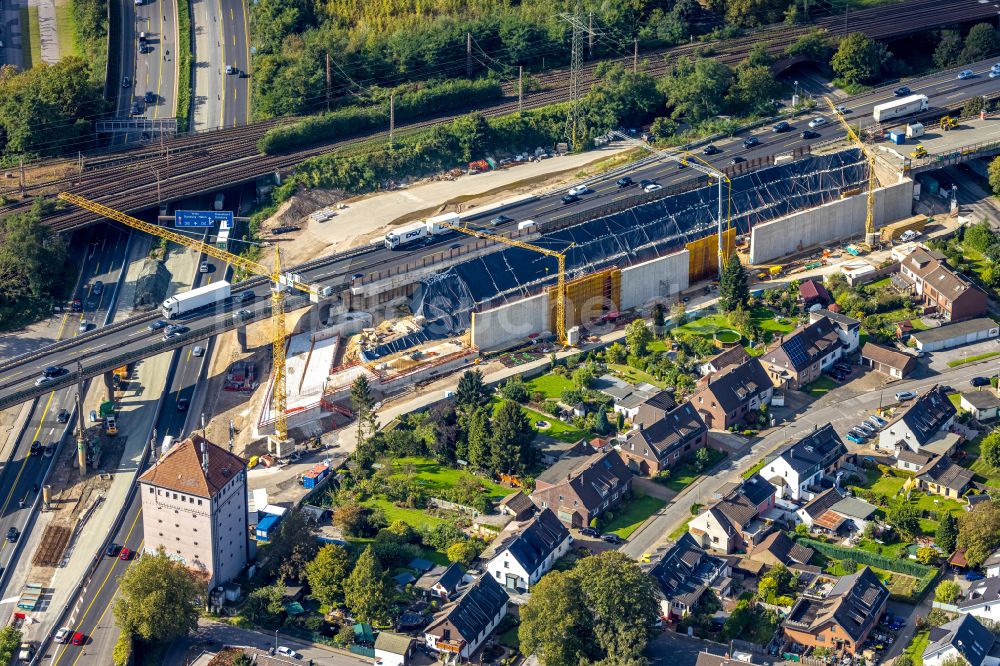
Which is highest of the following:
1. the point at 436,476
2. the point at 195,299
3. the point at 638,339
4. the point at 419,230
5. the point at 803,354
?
the point at 419,230

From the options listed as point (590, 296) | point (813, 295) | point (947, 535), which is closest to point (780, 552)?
point (947, 535)

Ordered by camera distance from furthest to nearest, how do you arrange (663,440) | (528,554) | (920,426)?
1. (920,426)
2. (663,440)
3. (528,554)

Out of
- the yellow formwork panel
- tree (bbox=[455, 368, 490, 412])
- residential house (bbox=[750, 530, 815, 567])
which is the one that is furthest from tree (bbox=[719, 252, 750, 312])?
residential house (bbox=[750, 530, 815, 567])

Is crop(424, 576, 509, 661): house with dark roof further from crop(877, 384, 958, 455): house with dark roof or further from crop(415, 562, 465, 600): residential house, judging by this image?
crop(877, 384, 958, 455): house with dark roof

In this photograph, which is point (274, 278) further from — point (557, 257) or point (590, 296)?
point (590, 296)

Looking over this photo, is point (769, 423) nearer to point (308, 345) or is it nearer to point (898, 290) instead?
point (898, 290)

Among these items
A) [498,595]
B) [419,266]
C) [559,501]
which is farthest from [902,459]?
[419,266]
